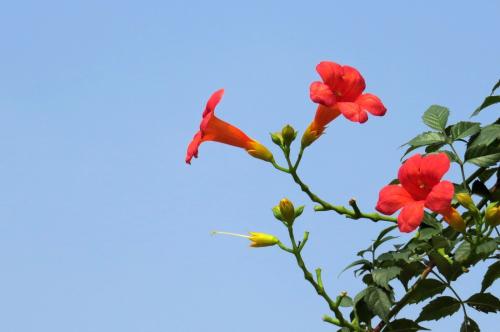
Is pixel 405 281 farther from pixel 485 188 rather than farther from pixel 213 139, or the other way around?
pixel 213 139

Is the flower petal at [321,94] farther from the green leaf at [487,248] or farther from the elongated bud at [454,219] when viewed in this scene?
the green leaf at [487,248]

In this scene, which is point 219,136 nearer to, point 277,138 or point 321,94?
point 277,138

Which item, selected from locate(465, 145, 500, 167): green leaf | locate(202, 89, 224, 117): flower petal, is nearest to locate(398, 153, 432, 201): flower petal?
locate(465, 145, 500, 167): green leaf

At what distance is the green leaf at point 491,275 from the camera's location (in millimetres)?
4137

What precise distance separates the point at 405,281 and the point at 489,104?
98cm

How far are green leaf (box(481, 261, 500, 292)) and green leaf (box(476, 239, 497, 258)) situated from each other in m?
0.23

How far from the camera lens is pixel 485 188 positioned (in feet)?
14.3

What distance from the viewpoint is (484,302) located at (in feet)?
13.6

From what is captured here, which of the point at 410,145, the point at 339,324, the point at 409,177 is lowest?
the point at 339,324

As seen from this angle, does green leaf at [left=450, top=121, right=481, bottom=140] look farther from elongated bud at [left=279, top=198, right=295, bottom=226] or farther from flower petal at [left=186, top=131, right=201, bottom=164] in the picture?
flower petal at [left=186, top=131, right=201, bottom=164]

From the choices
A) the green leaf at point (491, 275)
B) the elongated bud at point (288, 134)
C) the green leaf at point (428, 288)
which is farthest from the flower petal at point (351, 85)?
the green leaf at point (491, 275)

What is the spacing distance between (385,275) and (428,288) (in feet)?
0.80

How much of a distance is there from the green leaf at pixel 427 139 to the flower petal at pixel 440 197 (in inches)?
22.4

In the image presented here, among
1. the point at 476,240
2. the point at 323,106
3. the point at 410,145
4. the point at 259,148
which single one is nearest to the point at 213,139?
the point at 259,148
